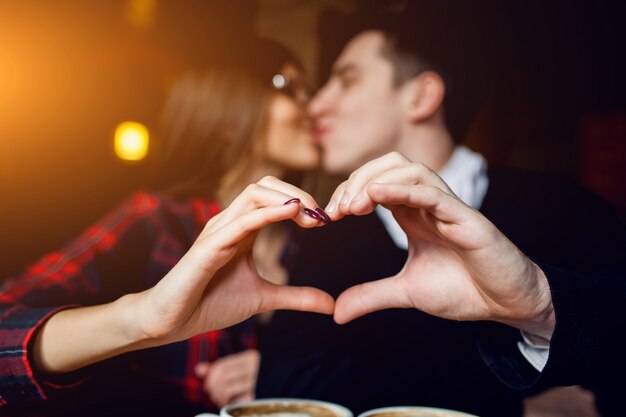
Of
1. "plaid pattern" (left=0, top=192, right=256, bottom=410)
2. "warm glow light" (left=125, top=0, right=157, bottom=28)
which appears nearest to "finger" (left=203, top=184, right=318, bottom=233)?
"plaid pattern" (left=0, top=192, right=256, bottom=410)

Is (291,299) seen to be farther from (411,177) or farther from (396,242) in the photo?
(396,242)

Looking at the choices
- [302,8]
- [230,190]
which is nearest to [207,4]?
[302,8]

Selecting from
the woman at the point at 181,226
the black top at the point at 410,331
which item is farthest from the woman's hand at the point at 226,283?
the black top at the point at 410,331

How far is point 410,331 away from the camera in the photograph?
1.44 m

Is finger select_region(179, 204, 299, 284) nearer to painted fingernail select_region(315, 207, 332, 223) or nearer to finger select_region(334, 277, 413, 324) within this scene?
painted fingernail select_region(315, 207, 332, 223)

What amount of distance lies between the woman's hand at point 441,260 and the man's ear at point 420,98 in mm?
779

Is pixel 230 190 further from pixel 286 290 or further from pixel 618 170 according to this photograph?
pixel 618 170

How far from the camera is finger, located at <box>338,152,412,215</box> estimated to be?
0.73 metres

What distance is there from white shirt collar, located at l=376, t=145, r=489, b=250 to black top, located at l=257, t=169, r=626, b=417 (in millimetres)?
21

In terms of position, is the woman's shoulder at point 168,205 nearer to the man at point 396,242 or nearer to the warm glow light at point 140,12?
the man at point 396,242

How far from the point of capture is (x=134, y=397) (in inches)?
57.9

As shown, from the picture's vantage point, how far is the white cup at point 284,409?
79 centimetres


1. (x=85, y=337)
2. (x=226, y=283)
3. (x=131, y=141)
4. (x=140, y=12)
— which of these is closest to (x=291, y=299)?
(x=226, y=283)

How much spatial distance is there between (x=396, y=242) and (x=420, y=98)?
40 centimetres
